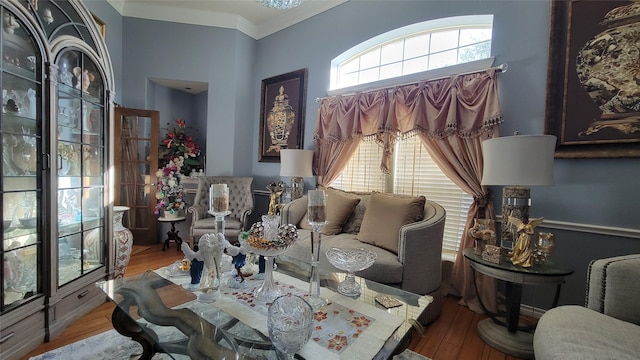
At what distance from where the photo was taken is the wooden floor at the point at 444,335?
168cm

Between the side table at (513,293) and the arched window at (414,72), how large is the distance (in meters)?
0.76

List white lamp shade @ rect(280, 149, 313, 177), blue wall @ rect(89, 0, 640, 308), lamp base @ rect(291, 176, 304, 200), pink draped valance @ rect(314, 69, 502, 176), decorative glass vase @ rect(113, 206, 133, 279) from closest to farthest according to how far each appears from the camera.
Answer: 1. blue wall @ rect(89, 0, 640, 308)
2. pink draped valance @ rect(314, 69, 502, 176)
3. decorative glass vase @ rect(113, 206, 133, 279)
4. white lamp shade @ rect(280, 149, 313, 177)
5. lamp base @ rect(291, 176, 304, 200)

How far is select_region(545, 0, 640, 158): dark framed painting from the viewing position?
70.3 inches

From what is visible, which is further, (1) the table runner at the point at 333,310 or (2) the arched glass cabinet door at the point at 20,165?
(2) the arched glass cabinet door at the point at 20,165

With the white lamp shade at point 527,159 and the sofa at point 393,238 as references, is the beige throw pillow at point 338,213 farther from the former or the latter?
the white lamp shade at point 527,159

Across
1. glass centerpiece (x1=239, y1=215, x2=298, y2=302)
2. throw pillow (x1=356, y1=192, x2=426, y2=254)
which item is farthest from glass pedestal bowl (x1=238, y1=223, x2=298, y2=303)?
throw pillow (x1=356, y1=192, x2=426, y2=254)

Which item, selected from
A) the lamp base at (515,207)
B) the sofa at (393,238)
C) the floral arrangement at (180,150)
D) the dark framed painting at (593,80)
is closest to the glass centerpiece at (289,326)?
the sofa at (393,238)

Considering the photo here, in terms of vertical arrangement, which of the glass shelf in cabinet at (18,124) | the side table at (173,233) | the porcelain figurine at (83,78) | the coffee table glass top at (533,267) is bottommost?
the side table at (173,233)

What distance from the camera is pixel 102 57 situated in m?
2.20

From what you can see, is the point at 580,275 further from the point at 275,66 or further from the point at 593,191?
the point at 275,66

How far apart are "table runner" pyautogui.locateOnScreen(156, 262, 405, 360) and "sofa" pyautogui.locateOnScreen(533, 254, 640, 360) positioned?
0.61 m

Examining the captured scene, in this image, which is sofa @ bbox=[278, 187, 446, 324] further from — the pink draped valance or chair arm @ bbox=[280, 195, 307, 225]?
the pink draped valance

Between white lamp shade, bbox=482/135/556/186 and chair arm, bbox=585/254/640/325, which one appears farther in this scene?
white lamp shade, bbox=482/135/556/186

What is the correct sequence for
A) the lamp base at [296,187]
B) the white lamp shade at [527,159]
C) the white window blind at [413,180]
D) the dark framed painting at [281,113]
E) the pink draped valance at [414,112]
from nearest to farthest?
the white lamp shade at [527,159] < the pink draped valance at [414,112] < the white window blind at [413,180] < the lamp base at [296,187] < the dark framed painting at [281,113]
